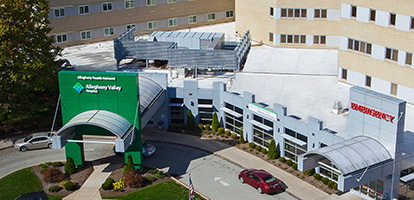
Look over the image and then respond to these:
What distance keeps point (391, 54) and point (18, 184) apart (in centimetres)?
3893

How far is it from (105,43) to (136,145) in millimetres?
35681

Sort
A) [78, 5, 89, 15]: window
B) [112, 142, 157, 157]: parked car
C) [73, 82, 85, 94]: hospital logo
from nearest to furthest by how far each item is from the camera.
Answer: [73, 82, 85, 94]: hospital logo
[112, 142, 157, 157]: parked car
[78, 5, 89, 15]: window

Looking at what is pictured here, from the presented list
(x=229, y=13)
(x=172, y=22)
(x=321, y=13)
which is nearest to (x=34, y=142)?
(x=172, y=22)

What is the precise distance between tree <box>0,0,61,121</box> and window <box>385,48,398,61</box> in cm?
3628

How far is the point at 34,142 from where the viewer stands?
65125mm

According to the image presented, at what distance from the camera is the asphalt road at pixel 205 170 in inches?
2191

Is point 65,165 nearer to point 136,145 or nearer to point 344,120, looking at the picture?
point 136,145

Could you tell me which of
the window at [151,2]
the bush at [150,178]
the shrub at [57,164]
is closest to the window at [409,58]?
the bush at [150,178]

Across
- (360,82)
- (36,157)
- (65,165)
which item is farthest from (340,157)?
(36,157)

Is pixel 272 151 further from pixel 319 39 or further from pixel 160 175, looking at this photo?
pixel 319 39

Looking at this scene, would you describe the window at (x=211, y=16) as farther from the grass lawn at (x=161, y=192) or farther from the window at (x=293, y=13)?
the grass lawn at (x=161, y=192)

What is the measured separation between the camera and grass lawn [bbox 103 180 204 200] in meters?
55.4

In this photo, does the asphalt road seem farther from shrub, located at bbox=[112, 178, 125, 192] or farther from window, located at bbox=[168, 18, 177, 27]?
window, located at bbox=[168, 18, 177, 27]

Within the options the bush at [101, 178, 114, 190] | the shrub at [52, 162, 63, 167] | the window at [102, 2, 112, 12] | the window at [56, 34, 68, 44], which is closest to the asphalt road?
the bush at [101, 178, 114, 190]
